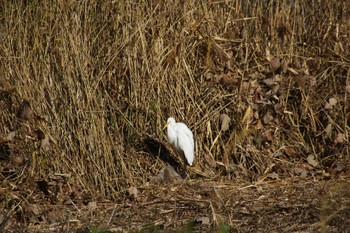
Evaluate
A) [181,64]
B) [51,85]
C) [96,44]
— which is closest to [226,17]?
[181,64]

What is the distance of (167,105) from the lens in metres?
5.61

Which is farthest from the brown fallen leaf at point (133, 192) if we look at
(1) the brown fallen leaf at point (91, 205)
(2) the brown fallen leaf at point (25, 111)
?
(2) the brown fallen leaf at point (25, 111)

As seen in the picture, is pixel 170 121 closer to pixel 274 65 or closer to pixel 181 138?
pixel 181 138

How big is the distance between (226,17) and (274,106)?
783mm

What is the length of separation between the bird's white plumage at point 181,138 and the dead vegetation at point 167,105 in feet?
0.69

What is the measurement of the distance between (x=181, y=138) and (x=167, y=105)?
1.51ft

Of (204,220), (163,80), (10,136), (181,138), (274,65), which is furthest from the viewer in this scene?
(274,65)

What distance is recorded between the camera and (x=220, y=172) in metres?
5.59

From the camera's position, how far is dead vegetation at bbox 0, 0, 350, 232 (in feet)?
15.9

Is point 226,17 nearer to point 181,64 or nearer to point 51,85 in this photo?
point 181,64

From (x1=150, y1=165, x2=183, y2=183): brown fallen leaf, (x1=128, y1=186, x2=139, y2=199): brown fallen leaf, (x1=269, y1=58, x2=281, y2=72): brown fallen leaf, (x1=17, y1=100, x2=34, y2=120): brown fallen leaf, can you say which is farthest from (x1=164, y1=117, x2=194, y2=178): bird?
(x1=17, y1=100, x2=34, y2=120): brown fallen leaf

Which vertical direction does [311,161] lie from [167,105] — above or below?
below

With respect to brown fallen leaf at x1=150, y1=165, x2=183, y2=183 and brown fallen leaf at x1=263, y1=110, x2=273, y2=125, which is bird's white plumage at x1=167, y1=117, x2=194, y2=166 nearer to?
brown fallen leaf at x1=150, y1=165, x2=183, y2=183

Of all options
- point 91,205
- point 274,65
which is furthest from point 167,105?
point 91,205
